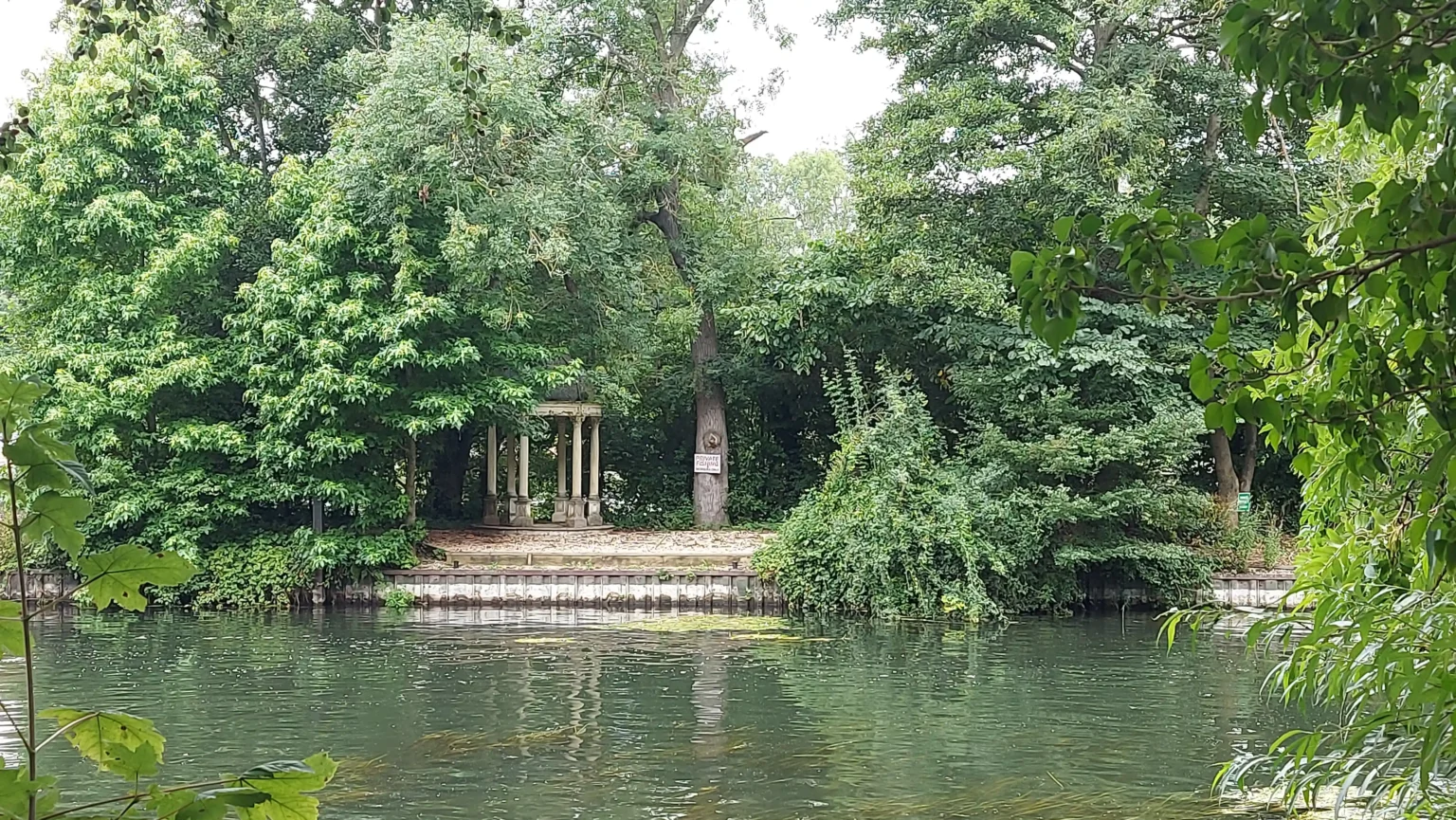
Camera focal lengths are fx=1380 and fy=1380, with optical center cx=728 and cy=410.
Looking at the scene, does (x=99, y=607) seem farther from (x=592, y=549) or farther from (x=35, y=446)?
(x=592, y=549)

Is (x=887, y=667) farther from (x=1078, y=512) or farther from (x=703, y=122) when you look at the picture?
(x=703, y=122)

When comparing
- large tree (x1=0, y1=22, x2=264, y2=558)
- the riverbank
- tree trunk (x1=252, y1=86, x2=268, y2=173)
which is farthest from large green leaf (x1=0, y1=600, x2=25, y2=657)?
tree trunk (x1=252, y1=86, x2=268, y2=173)

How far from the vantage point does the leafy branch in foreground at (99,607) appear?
1.20 m

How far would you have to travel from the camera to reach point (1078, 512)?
709 inches

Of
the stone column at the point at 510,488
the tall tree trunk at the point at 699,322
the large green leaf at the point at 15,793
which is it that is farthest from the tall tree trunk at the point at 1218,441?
the large green leaf at the point at 15,793

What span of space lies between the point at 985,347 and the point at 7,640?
19475mm

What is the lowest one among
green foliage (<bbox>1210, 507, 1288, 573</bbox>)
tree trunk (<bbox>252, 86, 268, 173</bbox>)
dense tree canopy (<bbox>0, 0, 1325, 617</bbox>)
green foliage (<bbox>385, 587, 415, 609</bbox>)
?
green foliage (<bbox>385, 587, 415, 609</bbox>)

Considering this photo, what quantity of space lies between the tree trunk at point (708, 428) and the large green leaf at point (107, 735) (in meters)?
23.8

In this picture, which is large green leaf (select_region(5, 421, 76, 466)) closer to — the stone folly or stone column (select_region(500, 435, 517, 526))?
the stone folly

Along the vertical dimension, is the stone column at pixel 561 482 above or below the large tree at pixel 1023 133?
Answer: below

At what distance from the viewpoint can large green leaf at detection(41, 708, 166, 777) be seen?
131 cm

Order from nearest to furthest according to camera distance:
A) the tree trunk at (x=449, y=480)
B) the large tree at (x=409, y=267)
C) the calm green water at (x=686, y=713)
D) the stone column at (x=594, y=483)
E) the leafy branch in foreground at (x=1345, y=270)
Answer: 1. the leafy branch in foreground at (x=1345, y=270)
2. the calm green water at (x=686, y=713)
3. the large tree at (x=409, y=267)
4. the stone column at (x=594, y=483)
5. the tree trunk at (x=449, y=480)

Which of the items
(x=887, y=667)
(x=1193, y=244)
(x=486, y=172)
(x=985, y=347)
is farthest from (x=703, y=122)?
(x=1193, y=244)

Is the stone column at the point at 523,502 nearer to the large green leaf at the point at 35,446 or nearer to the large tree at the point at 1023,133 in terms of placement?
the large tree at the point at 1023,133
